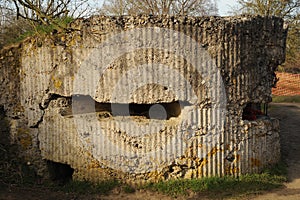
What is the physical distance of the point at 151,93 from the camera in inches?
213

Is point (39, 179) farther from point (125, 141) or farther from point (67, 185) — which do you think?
point (125, 141)

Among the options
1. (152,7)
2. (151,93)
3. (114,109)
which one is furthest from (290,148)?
(152,7)

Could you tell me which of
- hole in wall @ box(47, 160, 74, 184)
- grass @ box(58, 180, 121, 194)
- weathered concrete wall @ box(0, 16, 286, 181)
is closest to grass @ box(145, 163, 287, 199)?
weathered concrete wall @ box(0, 16, 286, 181)

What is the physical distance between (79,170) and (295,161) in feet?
14.8

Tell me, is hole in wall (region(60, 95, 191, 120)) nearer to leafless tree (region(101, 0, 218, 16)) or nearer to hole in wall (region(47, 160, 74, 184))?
hole in wall (region(47, 160, 74, 184))

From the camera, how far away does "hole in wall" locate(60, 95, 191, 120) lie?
5.84 meters

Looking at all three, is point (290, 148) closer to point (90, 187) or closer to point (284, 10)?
point (90, 187)

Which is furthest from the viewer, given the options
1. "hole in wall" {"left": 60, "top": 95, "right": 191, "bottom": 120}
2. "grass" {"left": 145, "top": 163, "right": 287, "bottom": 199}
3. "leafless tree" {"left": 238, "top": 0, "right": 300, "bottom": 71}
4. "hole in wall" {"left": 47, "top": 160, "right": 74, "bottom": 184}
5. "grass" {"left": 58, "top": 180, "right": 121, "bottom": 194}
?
"leafless tree" {"left": 238, "top": 0, "right": 300, "bottom": 71}

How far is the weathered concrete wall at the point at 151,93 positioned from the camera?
5.38m

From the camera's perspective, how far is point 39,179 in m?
6.09

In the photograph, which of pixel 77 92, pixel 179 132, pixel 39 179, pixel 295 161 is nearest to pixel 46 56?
pixel 77 92

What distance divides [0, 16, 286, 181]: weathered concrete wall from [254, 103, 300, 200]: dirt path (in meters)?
0.62

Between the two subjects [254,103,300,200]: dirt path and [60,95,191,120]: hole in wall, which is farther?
[60,95,191,120]: hole in wall

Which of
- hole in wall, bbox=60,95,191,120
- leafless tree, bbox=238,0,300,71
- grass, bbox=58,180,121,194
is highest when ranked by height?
leafless tree, bbox=238,0,300,71
